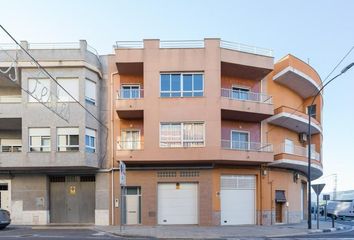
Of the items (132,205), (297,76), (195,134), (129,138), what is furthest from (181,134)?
(297,76)

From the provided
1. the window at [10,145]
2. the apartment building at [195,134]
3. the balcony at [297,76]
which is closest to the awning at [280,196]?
the apartment building at [195,134]

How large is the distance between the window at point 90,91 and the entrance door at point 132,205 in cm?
628

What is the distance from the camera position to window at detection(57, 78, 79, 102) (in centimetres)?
2838

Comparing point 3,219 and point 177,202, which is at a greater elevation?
point 177,202

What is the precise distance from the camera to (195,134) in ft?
92.7

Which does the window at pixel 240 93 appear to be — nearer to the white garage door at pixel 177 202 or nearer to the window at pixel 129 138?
the white garage door at pixel 177 202

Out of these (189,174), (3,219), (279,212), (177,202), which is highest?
(189,174)

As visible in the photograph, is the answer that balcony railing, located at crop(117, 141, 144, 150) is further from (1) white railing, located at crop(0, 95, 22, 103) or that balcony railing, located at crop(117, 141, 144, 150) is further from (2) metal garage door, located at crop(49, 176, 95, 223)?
(1) white railing, located at crop(0, 95, 22, 103)

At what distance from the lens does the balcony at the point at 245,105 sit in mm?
28562

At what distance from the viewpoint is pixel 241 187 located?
3012 cm

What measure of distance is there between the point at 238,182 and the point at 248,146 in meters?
2.57

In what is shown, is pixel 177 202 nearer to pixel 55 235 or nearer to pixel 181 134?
pixel 181 134

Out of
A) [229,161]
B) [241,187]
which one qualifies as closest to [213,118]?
[229,161]

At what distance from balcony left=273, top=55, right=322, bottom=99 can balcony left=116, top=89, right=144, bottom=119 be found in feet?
33.0
